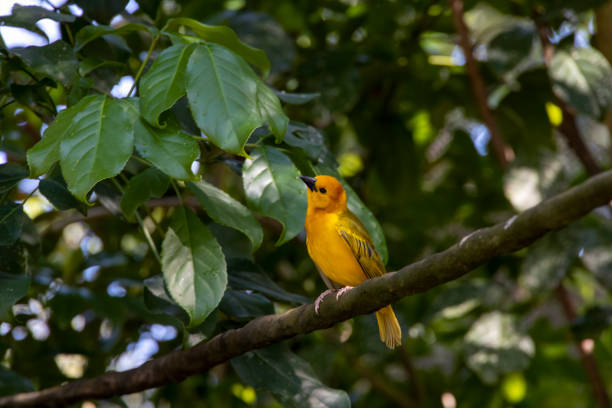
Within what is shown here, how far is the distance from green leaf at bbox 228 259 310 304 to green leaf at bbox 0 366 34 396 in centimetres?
103

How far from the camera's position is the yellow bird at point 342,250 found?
306 cm

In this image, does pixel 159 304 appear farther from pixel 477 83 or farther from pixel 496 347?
pixel 477 83

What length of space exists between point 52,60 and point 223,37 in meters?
0.54

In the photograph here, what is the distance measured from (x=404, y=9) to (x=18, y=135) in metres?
2.53

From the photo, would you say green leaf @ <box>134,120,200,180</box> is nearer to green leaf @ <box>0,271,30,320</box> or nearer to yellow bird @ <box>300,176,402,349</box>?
green leaf @ <box>0,271,30,320</box>

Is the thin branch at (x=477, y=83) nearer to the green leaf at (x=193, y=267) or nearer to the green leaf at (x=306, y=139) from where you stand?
the green leaf at (x=306, y=139)

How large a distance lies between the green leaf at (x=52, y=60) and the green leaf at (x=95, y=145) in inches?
16.5

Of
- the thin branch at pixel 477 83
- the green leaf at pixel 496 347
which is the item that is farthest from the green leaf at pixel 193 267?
the thin branch at pixel 477 83

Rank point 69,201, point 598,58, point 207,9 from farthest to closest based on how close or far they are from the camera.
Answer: point 207,9 → point 598,58 → point 69,201

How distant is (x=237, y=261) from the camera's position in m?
2.57

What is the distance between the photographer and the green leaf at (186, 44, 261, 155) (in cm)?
173

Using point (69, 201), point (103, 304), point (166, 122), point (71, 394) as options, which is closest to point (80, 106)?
point (166, 122)

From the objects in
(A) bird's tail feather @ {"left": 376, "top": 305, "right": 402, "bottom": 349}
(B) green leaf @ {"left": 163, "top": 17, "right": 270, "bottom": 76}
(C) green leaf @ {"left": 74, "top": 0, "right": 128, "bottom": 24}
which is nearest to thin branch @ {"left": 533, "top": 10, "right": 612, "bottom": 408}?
(A) bird's tail feather @ {"left": 376, "top": 305, "right": 402, "bottom": 349}

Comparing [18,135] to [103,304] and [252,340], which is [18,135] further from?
[252,340]
